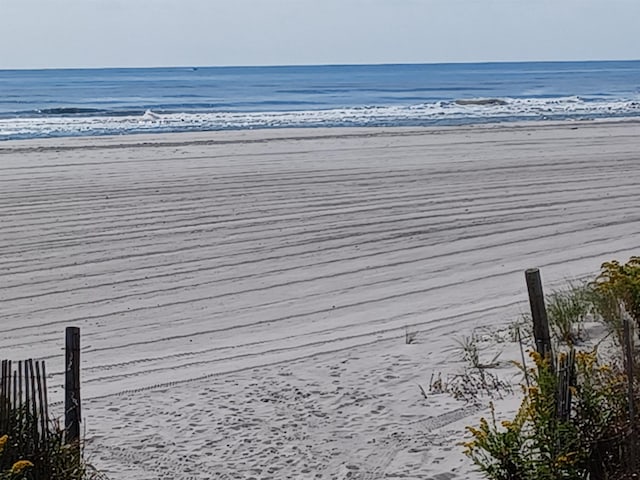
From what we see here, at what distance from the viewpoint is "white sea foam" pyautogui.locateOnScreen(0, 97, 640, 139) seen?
3077 centimetres

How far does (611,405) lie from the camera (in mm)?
5000

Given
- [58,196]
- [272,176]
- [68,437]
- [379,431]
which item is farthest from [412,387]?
[272,176]

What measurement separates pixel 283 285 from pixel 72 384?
4896 mm

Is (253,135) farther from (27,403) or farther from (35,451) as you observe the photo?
(35,451)

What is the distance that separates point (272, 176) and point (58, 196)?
378 cm

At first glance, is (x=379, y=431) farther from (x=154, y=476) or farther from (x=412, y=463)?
(x=154, y=476)

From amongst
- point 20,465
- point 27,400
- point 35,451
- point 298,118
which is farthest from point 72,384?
point 298,118

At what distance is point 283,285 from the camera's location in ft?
33.0

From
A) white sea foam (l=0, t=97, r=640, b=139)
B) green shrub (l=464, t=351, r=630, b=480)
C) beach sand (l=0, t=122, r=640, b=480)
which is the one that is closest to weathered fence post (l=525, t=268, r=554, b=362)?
green shrub (l=464, t=351, r=630, b=480)

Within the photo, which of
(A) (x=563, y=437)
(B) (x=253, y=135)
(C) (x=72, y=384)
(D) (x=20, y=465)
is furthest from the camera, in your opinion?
(B) (x=253, y=135)

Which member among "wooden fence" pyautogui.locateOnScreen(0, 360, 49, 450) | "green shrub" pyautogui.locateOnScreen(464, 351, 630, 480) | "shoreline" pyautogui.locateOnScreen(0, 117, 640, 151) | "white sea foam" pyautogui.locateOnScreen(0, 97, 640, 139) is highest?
"white sea foam" pyautogui.locateOnScreen(0, 97, 640, 139)

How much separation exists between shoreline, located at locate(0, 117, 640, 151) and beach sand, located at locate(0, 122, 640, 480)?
141 inches

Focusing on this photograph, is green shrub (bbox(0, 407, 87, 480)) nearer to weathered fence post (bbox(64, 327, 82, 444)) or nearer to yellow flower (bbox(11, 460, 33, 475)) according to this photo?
yellow flower (bbox(11, 460, 33, 475))

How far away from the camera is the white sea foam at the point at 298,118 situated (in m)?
30.8
